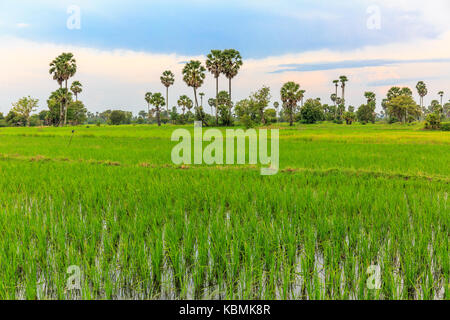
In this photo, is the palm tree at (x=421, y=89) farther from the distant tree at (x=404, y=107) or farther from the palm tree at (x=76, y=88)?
the palm tree at (x=76, y=88)

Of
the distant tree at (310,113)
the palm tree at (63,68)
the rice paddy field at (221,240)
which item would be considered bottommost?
the rice paddy field at (221,240)

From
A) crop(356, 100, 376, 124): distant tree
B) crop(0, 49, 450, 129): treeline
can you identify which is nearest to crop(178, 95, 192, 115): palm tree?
crop(0, 49, 450, 129): treeline

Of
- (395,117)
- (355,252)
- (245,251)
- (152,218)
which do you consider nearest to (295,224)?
(355,252)

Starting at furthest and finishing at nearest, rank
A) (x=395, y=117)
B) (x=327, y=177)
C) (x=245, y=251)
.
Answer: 1. (x=395, y=117)
2. (x=327, y=177)
3. (x=245, y=251)

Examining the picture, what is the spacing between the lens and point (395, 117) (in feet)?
190

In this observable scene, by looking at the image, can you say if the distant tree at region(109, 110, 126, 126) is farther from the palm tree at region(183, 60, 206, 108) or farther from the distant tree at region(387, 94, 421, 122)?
the distant tree at region(387, 94, 421, 122)

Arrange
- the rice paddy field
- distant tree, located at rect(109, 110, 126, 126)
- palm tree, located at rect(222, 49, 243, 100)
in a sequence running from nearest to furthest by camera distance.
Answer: the rice paddy field < palm tree, located at rect(222, 49, 243, 100) < distant tree, located at rect(109, 110, 126, 126)

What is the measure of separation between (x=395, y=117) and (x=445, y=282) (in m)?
64.6

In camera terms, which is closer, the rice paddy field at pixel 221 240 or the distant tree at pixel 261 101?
the rice paddy field at pixel 221 240

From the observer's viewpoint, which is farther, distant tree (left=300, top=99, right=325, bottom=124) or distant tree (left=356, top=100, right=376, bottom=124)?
distant tree (left=356, top=100, right=376, bottom=124)

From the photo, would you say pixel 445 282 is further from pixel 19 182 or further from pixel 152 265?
pixel 19 182

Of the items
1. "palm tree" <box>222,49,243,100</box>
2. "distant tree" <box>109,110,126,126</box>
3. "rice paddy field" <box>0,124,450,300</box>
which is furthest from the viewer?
"distant tree" <box>109,110,126,126</box>

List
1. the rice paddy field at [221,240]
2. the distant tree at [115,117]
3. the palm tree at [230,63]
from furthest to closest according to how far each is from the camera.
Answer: the distant tree at [115,117] → the palm tree at [230,63] → the rice paddy field at [221,240]

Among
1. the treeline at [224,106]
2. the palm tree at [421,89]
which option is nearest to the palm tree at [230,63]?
the treeline at [224,106]
